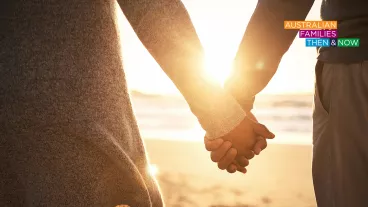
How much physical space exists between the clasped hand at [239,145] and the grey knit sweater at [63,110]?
0.85m

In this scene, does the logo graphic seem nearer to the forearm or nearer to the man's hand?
the man's hand

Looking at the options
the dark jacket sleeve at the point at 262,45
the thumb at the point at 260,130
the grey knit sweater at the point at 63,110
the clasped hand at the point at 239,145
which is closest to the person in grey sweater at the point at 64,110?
the grey knit sweater at the point at 63,110

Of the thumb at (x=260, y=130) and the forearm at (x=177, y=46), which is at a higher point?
the thumb at (x=260, y=130)

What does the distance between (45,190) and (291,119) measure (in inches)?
598

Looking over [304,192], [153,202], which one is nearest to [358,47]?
[153,202]

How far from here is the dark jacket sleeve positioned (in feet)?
8.22

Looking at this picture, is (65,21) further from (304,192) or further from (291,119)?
(291,119)

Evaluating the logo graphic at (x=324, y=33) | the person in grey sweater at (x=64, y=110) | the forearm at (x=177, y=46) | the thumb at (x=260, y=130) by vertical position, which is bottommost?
the person in grey sweater at (x=64, y=110)

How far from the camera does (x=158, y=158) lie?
816 centimetres

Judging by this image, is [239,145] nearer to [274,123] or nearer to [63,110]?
[63,110]

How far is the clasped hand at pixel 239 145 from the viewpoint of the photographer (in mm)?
2062

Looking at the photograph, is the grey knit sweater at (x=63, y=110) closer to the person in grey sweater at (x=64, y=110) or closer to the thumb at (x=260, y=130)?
the person in grey sweater at (x=64, y=110)

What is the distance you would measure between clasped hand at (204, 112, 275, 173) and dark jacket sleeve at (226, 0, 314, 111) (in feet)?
1.10

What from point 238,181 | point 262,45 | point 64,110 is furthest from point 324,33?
point 238,181
